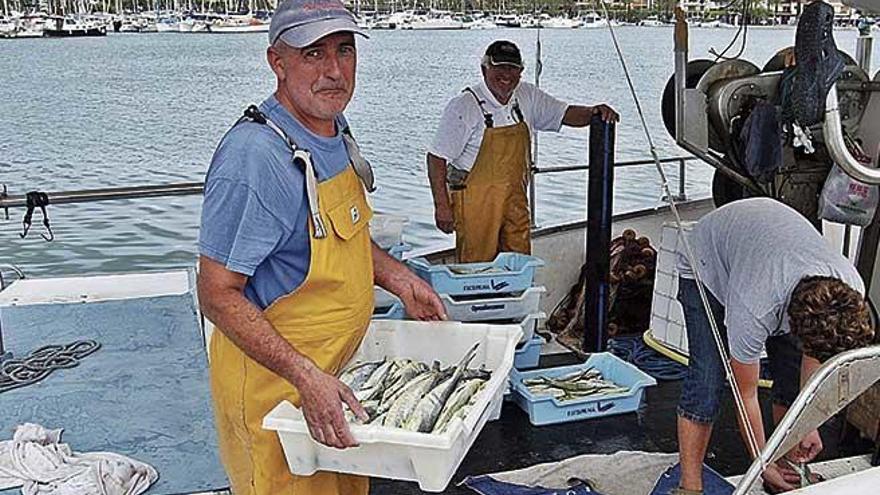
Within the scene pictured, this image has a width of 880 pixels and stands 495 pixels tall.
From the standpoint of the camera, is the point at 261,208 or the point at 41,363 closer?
the point at 261,208

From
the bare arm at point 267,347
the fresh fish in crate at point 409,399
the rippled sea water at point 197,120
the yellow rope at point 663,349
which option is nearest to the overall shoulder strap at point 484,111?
the rippled sea water at point 197,120

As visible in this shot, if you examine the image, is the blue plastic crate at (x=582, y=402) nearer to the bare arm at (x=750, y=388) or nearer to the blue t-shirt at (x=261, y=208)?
the bare arm at (x=750, y=388)

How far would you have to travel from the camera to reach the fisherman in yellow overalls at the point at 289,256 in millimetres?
1888

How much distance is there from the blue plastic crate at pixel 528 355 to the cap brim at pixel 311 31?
246 centimetres

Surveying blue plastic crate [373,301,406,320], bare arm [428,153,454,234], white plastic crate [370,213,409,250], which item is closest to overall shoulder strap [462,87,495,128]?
bare arm [428,153,454,234]

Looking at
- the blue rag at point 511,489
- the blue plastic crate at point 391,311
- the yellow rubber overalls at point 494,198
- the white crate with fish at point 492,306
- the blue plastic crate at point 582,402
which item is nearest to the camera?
the blue rag at point 511,489

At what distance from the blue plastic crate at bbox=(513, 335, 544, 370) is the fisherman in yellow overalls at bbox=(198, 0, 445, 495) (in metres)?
2.01

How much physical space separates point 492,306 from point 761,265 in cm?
175

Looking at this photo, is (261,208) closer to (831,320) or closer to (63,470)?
(831,320)

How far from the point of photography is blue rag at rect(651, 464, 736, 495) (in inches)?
118

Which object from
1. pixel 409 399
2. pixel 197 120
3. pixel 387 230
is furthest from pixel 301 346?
pixel 197 120

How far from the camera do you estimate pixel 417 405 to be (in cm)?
193

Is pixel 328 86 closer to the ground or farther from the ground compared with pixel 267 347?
farther from the ground

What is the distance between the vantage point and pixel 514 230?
4.61 m
